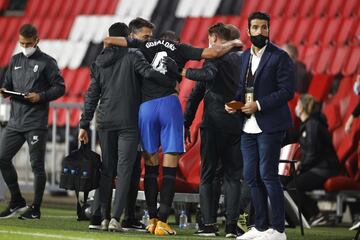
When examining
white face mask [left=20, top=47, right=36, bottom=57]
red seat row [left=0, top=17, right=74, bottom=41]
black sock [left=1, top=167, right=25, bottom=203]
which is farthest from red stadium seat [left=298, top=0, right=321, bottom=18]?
black sock [left=1, top=167, right=25, bottom=203]

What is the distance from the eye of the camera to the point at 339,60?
17266 mm

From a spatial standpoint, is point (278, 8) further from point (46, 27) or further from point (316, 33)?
point (46, 27)

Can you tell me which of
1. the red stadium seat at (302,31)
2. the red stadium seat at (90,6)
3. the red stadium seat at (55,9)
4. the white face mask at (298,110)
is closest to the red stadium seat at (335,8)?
the red stadium seat at (302,31)

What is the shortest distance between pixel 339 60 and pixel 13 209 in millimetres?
6866

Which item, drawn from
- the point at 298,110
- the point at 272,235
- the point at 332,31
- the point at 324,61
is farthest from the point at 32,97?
the point at 332,31

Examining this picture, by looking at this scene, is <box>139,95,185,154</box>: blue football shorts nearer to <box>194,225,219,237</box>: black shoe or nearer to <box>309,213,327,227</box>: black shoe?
<box>194,225,219,237</box>: black shoe

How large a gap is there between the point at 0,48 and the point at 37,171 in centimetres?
1253

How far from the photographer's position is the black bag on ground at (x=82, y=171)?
10.4m

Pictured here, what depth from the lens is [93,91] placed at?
402 inches

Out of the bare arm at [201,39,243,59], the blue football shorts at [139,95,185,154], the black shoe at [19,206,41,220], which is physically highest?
the bare arm at [201,39,243,59]

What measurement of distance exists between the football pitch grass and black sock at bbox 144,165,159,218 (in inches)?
9.7

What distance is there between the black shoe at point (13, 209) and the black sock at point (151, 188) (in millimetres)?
2219

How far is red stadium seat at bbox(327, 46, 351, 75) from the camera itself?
17203 millimetres

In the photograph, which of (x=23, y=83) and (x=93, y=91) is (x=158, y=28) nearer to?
(x=23, y=83)
